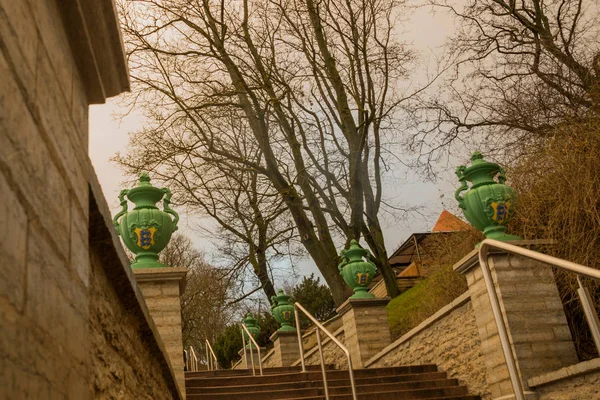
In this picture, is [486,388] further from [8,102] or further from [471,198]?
[8,102]

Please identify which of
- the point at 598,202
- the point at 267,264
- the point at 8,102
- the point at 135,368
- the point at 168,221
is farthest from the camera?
the point at 267,264

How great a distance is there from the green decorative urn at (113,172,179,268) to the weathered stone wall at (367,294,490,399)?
11.5 ft

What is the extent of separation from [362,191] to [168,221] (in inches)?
343

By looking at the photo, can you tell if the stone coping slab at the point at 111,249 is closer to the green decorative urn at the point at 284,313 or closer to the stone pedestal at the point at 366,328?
the stone pedestal at the point at 366,328

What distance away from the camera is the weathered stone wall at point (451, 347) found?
6.98 m

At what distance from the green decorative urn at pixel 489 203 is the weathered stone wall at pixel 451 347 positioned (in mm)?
1010

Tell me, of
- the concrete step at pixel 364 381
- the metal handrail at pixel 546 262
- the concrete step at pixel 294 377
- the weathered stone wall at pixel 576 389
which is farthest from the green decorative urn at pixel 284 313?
the metal handrail at pixel 546 262

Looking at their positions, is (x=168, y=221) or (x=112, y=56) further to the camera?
(x=168, y=221)

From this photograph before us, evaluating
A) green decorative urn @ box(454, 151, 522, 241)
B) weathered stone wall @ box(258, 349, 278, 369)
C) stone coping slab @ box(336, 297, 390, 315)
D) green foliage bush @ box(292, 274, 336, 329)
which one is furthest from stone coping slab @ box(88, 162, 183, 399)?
green foliage bush @ box(292, 274, 336, 329)

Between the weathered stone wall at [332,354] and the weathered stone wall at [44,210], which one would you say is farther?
the weathered stone wall at [332,354]

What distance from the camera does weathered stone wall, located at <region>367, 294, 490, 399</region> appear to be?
698 cm

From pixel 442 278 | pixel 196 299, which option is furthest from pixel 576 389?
pixel 196 299

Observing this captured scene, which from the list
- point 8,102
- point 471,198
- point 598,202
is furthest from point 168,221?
point 8,102

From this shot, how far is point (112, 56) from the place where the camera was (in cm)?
238
